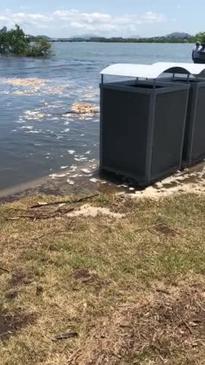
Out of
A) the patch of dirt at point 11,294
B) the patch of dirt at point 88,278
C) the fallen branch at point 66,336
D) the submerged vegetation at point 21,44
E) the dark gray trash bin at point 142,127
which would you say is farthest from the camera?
the submerged vegetation at point 21,44

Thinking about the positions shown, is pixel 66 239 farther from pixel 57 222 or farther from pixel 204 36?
pixel 204 36

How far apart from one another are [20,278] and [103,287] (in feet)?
2.56

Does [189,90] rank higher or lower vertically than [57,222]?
higher

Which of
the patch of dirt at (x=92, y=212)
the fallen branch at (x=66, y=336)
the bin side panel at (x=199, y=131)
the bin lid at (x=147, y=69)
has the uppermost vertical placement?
the bin lid at (x=147, y=69)

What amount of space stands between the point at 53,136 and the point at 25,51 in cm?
4692

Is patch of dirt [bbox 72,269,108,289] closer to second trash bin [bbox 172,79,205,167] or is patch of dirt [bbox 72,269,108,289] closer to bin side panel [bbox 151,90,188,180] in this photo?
bin side panel [bbox 151,90,188,180]

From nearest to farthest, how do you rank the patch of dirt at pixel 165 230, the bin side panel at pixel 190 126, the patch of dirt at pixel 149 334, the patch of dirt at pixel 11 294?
the patch of dirt at pixel 149 334 → the patch of dirt at pixel 11 294 → the patch of dirt at pixel 165 230 → the bin side panel at pixel 190 126

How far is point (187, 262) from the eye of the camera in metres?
4.50

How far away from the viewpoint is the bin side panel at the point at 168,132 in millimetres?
6801

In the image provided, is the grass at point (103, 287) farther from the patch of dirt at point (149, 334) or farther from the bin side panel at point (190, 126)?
the bin side panel at point (190, 126)

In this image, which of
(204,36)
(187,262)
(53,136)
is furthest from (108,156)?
(204,36)

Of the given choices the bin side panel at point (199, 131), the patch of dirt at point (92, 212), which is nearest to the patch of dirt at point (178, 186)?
the bin side panel at point (199, 131)

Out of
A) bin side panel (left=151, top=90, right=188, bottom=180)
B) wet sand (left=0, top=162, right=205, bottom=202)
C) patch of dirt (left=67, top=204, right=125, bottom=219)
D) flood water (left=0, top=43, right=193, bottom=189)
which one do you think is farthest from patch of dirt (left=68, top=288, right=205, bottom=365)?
flood water (left=0, top=43, right=193, bottom=189)

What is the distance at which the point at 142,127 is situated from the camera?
21.8 feet
